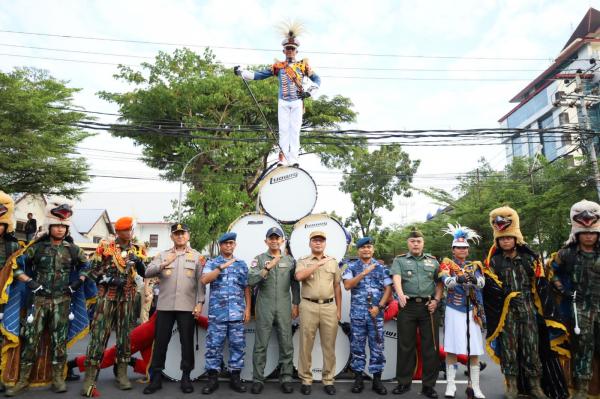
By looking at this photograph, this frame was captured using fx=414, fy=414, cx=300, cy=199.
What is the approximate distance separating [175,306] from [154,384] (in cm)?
95

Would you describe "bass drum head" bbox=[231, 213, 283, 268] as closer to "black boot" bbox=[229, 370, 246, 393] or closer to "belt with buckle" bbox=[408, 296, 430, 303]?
"black boot" bbox=[229, 370, 246, 393]

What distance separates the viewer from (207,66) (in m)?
20.2

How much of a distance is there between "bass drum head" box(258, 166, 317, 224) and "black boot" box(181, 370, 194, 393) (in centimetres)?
244

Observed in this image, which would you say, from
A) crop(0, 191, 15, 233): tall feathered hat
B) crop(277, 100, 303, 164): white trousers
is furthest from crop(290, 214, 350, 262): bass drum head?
crop(0, 191, 15, 233): tall feathered hat

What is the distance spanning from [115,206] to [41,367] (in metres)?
45.5

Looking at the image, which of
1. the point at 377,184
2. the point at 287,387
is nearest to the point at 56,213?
the point at 287,387

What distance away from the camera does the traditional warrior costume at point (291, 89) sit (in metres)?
6.95

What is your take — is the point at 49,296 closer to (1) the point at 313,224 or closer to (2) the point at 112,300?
(2) the point at 112,300

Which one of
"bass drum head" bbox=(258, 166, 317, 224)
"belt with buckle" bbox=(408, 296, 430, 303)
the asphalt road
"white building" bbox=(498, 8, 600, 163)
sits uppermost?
"white building" bbox=(498, 8, 600, 163)

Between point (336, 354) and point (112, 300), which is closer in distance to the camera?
point (112, 300)

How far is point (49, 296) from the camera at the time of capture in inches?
192

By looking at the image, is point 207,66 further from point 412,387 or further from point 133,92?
point 412,387

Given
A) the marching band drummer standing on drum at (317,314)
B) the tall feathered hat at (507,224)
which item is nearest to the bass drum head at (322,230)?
the marching band drummer standing on drum at (317,314)

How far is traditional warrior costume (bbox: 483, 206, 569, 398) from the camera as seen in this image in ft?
15.5
